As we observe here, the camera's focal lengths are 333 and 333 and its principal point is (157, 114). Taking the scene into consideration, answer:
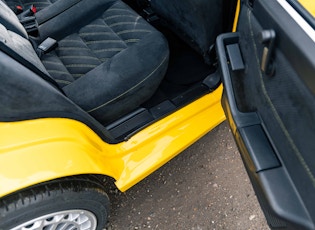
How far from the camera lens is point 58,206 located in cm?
118

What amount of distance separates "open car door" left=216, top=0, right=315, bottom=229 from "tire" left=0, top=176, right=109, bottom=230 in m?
0.60

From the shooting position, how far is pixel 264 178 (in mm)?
952

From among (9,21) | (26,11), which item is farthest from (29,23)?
(9,21)

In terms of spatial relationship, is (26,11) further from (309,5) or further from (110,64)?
(309,5)

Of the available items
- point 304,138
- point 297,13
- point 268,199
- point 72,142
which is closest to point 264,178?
point 268,199

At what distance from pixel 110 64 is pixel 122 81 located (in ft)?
0.33

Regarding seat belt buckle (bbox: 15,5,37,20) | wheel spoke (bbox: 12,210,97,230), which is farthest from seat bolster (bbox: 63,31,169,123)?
seat belt buckle (bbox: 15,5,37,20)

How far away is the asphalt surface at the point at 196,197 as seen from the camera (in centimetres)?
160

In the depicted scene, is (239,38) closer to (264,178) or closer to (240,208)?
(264,178)

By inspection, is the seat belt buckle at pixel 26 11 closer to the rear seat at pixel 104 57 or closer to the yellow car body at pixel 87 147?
the rear seat at pixel 104 57

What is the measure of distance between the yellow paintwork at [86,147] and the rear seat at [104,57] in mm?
157

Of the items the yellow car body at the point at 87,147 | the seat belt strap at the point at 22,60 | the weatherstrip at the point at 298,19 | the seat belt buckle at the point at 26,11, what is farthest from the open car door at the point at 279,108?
the seat belt buckle at the point at 26,11

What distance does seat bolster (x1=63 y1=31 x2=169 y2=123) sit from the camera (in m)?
1.36

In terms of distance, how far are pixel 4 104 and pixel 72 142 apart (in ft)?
0.85
